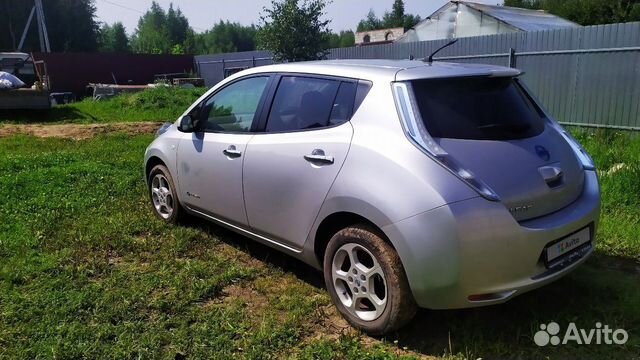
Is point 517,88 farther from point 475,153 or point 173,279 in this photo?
point 173,279

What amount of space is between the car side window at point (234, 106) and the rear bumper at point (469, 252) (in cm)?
169

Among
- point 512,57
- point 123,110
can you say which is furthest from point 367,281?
point 123,110

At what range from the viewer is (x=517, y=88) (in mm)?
3430

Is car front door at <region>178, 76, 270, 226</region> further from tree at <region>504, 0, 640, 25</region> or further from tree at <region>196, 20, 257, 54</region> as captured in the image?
tree at <region>196, 20, 257, 54</region>

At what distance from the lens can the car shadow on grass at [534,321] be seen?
2953 mm

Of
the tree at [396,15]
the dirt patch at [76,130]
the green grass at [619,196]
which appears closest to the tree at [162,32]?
the tree at [396,15]

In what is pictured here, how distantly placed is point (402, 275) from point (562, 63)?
31.1 ft

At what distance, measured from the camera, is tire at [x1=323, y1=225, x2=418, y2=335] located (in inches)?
114

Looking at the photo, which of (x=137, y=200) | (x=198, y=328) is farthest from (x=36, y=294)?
(x=137, y=200)

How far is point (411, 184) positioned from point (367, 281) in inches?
26.7

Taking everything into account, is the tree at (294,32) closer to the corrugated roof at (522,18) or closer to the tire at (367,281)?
the corrugated roof at (522,18)

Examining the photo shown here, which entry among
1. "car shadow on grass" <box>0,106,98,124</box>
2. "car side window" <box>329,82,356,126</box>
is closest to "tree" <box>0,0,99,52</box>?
"car shadow on grass" <box>0,106,98,124</box>

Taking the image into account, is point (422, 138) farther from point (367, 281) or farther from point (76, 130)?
point (76, 130)

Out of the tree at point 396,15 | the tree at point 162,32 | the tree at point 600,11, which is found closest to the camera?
the tree at point 600,11
